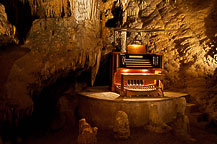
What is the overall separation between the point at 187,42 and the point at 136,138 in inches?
214

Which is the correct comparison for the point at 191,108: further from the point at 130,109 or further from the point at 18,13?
the point at 18,13

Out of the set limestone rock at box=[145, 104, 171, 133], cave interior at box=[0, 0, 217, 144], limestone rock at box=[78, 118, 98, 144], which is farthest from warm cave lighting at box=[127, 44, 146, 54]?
limestone rock at box=[78, 118, 98, 144]

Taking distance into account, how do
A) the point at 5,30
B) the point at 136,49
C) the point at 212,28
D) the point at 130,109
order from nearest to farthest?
the point at 5,30, the point at 130,109, the point at 212,28, the point at 136,49

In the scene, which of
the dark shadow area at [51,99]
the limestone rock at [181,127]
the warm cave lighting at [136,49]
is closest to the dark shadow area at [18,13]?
the dark shadow area at [51,99]

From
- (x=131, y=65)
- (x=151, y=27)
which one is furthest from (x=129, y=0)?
(x=131, y=65)

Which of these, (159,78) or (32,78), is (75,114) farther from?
(159,78)

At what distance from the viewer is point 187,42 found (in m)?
7.64

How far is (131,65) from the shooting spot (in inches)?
269

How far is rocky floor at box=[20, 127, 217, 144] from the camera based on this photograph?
15.2 feet

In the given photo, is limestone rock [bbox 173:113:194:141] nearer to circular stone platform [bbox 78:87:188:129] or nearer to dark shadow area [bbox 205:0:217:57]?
circular stone platform [bbox 78:87:188:129]

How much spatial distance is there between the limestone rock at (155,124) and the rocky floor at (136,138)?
0.16m

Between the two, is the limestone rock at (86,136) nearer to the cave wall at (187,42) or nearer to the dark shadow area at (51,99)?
the dark shadow area at (51,99)

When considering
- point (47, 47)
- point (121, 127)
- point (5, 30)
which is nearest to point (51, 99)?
point (47, 47)

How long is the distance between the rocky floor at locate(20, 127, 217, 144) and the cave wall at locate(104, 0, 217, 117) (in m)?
1.29
